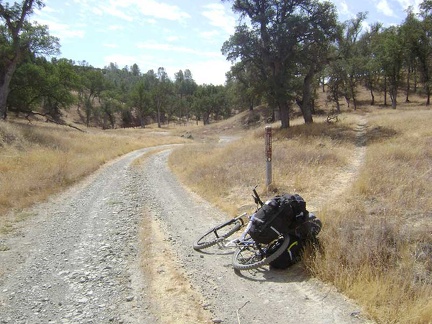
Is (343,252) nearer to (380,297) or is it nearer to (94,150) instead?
(380,297)

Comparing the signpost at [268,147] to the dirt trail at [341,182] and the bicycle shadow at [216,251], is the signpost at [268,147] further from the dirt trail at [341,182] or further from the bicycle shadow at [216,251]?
the bicycle shadow at [216,251]

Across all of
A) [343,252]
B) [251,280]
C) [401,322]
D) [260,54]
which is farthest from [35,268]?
[260,54]

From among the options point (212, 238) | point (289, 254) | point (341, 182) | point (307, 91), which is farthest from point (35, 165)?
point (307, 91)

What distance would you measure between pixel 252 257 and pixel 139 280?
1883 millimetres

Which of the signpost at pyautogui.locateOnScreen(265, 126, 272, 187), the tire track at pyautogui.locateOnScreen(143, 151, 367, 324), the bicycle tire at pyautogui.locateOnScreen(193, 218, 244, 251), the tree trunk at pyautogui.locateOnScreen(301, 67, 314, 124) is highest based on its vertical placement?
the tree trunk at pyautogui.locateOnScreen(301, 67, 314, 124)

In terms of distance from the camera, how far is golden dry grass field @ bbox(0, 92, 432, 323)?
4.09 m

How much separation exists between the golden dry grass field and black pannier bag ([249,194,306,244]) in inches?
24.3

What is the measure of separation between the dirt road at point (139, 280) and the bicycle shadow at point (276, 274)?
0.02 metres

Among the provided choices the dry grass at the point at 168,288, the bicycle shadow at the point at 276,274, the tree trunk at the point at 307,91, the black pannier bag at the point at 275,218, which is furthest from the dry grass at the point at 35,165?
the tree trunk at the point at 307,91

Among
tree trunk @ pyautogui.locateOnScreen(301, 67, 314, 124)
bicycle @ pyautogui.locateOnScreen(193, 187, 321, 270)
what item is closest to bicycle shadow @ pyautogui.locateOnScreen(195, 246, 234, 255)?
bicycle @ pyautogui.locateOnScreen(193, 187, 321, 270)

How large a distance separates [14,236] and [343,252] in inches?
290

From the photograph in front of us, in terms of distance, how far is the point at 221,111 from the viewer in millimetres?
90000

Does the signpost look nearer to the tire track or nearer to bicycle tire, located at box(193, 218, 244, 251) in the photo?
bicycle tire, located at box(193, 218, 244, 251)

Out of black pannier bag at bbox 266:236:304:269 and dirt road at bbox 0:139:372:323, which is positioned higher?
black pannier bag at bbox 266:236:304:269
